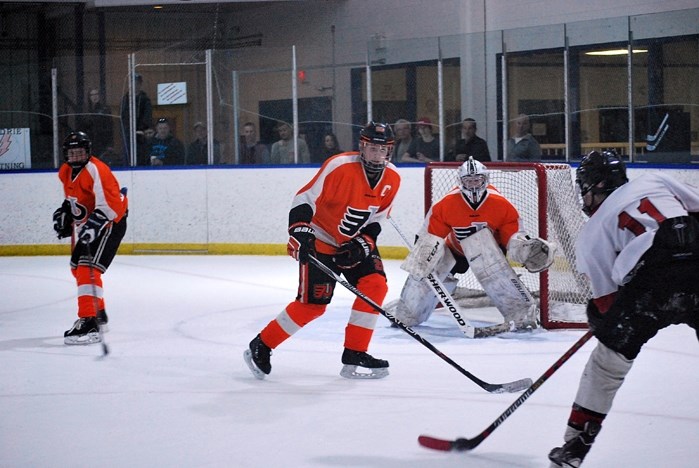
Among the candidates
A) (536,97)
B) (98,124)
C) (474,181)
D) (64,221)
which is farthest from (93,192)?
(98,124)

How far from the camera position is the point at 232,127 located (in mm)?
9531

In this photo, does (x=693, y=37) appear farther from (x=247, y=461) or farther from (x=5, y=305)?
(x=247, y=461)

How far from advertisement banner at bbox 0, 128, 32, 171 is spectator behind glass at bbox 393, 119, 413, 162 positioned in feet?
11.4

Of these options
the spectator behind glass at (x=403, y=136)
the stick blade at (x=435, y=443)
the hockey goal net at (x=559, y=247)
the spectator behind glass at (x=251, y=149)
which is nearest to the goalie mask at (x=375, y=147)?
the stick blade at (x=435, y=443)

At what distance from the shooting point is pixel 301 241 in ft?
13.5

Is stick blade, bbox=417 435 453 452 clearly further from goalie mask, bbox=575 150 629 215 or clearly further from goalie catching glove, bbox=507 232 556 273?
goalie catching glove, bbox=507 232 556 273

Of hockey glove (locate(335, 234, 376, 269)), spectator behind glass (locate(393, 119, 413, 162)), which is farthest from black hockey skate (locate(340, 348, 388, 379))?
spectator behind glass (locate(393, 119, 413, 162))

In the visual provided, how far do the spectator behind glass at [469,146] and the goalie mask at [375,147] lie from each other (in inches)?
167

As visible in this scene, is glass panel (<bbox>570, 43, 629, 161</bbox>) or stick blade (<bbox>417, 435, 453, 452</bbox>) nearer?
stick blade (<bbox>417, 435, 453, 452</bbox>)

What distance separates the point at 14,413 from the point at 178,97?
6.22 meters

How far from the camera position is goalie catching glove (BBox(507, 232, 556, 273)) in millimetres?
5152

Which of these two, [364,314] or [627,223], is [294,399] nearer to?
[364,314]

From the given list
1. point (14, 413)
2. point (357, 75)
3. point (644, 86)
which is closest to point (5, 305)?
point (14, 413)

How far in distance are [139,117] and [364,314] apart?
593 centimetres
